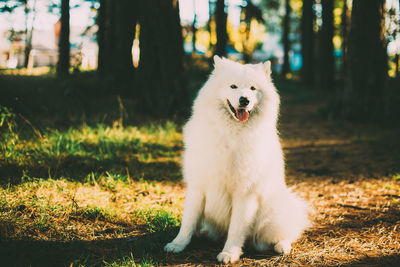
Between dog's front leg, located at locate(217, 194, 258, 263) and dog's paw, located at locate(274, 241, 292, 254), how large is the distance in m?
0.37

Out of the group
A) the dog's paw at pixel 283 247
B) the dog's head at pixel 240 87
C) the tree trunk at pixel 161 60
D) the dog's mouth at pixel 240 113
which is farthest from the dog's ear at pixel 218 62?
the tree trunk at pixel 161 60

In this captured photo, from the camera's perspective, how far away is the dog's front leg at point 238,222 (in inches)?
100

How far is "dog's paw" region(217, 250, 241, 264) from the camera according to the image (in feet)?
8.20

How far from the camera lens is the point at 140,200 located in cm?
363

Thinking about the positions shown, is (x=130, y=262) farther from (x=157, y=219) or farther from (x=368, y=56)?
(x=368, y=56)

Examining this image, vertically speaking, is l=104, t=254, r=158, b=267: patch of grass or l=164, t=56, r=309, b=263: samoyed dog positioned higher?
l=164, t=56, r=309, b=263: samoyed dog

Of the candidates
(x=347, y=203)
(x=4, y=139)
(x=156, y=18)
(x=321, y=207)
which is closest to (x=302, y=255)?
(x=321, y=207)

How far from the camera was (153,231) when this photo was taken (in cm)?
299

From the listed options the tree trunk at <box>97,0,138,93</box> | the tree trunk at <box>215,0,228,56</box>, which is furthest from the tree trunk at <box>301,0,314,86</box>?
the tree trunk at <box>97,0,138,93</box>

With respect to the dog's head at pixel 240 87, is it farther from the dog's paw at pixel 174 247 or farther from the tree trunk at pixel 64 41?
the tree trunk at pixel 64 41

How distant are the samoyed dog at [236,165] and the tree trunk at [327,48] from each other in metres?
13.9

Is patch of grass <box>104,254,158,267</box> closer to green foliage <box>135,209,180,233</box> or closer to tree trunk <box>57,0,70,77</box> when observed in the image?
green foliage <box>135,209,180,233</box>

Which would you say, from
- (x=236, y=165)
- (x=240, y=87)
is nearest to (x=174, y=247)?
(x=236, y=165)

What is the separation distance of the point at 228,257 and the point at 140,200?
147cm
